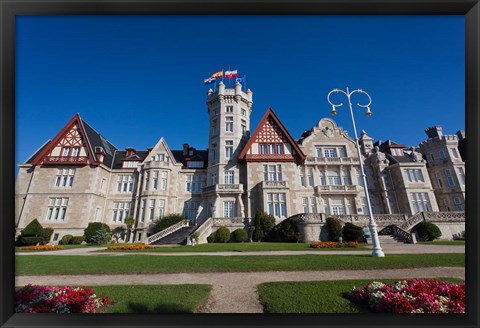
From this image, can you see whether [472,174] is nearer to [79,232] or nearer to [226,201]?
[226,201]

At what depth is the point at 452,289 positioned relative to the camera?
4.15 meters

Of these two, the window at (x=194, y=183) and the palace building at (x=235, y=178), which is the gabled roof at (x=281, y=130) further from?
the window at (x=194, y=183)

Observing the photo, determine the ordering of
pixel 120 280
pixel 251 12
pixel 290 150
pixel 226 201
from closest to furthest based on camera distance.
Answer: pixel 251 12
pixel 120 280
pixel 226 201
pixel 290 150

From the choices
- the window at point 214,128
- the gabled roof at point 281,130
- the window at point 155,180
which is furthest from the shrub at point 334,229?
the window at point 155,180

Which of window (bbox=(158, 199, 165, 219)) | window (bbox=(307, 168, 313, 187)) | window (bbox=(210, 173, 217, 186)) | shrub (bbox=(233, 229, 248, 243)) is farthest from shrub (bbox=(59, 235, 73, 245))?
window (bbox=(307, 168, 313, 187))

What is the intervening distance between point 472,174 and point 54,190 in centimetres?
3557

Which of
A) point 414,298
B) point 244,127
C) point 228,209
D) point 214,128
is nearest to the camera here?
point 414,298

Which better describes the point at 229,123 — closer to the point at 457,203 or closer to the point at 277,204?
the point at 277,204

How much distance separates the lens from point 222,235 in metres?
22.0

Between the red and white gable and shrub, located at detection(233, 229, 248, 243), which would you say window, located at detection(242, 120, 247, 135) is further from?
the red and white gable

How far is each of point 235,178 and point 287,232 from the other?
1028cm

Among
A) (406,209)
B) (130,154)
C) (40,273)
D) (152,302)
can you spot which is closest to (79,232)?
(130,154)

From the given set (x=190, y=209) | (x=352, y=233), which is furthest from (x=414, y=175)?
(x=190, y=209)

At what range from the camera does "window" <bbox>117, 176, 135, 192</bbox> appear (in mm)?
30547
